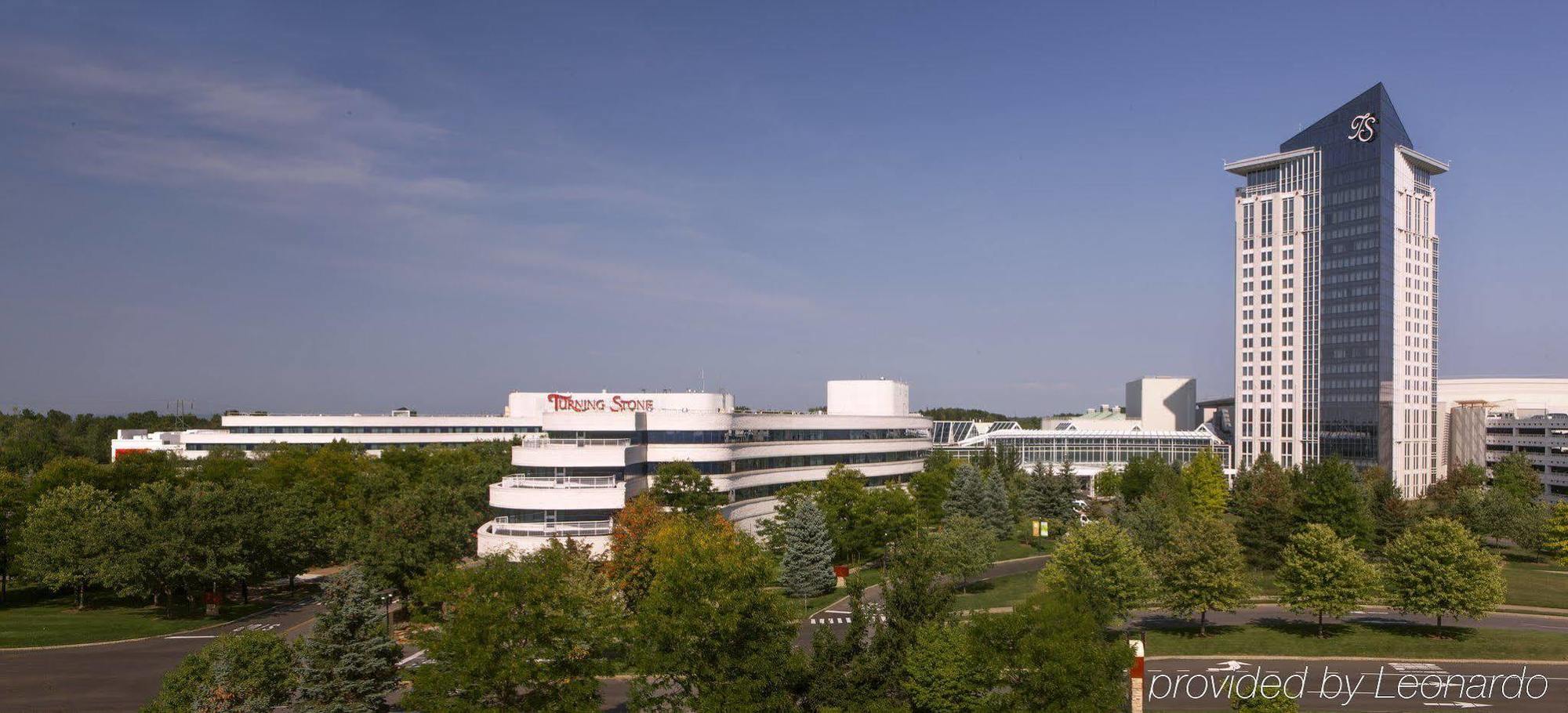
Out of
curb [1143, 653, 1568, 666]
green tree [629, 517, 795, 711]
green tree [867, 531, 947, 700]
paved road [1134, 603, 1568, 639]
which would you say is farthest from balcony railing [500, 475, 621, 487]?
curb [1143, 653, 1568, 666]

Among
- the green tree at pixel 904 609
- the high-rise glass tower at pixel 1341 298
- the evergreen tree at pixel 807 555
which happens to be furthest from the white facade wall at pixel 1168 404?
the green tree at pixel 904 609

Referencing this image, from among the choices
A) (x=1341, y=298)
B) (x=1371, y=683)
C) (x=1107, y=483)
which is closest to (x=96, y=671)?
(x=1371, y=683)

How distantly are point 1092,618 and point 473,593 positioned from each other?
820 inches

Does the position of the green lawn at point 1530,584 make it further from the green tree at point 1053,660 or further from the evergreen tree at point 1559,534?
the green tree at point 1053,660

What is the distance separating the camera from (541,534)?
63875 millimetres

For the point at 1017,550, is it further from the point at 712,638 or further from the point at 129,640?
the point at 129,640

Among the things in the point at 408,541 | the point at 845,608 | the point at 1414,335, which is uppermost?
the point at 1414,335

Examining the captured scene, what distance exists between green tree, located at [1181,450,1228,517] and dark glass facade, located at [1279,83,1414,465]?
45490 millimetres

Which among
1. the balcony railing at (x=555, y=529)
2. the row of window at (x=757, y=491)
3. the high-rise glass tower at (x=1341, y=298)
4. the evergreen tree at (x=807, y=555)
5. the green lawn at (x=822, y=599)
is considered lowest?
the green lawn at (x=822, y=599)

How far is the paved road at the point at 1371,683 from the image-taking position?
4109cm

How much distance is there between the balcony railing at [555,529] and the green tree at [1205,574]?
34612 millimetres

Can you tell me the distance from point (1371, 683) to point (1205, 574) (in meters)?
9.42

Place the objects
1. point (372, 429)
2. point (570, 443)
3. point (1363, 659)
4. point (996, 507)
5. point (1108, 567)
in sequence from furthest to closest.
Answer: point (372, 429)
point (996, 507)
point (570, 443)
point (1108, 567)
point (1363, 659)

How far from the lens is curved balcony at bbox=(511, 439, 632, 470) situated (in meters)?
66.4
